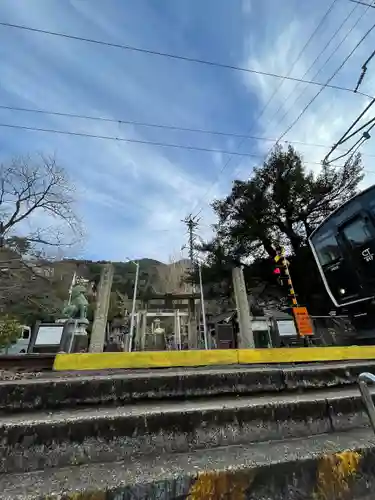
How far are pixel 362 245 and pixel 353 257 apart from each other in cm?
32

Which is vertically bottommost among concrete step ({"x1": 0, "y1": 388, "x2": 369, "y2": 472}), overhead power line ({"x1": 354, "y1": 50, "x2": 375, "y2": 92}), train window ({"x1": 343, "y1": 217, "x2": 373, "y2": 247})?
concrete step ({"x1": 0, "y1": 388, "x2": 369, "y2": 472})

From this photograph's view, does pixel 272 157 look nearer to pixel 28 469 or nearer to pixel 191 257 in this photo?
pixel 191 257

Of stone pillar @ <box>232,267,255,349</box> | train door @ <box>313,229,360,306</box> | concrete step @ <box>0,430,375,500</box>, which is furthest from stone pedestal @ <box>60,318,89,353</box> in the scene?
train door @ <box>313,229,360,306</box>

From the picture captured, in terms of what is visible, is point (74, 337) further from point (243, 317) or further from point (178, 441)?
point (178, 441)

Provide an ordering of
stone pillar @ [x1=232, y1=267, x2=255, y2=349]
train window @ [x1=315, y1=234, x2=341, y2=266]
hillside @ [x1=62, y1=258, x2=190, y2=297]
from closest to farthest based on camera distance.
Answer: stone pillar @ [x1=232, y1=267, x2=255, y2=349], train window @ [x1=315, y1=234, x2=341, y2=266], hillside @ [x1=62, y1=258, x2=190, y2=297]

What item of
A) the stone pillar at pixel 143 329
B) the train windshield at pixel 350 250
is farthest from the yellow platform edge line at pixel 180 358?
the stone pillar at pixel 143 329

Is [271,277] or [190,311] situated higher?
[271,277]

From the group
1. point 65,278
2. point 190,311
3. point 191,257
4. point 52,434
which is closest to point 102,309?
point 190,311

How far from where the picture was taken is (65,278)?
14547 mm

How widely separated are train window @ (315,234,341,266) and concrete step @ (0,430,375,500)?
590cm

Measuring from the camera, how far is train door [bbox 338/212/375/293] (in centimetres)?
516

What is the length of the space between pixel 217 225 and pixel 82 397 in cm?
1469

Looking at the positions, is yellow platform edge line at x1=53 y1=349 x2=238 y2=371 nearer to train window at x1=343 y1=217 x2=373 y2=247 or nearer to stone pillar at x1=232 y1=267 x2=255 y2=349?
stone pillar at x1=232 y1=267 x2=255 y2=349

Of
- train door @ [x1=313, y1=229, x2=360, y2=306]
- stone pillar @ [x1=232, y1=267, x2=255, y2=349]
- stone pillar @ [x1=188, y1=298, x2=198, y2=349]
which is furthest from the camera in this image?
stone pillar @ [x1=188, y1=298, x2=198, y2=349]
